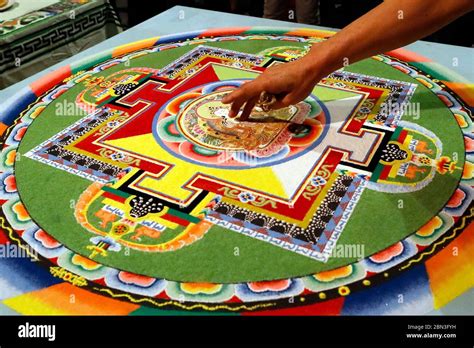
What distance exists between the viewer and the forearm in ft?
3.47

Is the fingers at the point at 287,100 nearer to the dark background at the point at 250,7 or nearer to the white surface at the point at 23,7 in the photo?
the white surface at the point at 23,7

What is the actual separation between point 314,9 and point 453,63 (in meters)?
→ 1.43

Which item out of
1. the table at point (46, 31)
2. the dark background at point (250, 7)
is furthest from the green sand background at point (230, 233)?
the dark background at point (250, 7)

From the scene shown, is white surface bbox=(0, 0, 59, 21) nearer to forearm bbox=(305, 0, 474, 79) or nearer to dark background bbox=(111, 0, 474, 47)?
dark background bbox=(111, 0, 474, 47)

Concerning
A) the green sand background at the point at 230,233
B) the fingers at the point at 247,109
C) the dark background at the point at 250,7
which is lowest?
the dark background at the point at 250,7

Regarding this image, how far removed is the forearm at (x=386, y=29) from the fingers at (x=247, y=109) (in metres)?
0.17

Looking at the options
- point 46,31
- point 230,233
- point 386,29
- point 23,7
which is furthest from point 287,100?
point 23,7

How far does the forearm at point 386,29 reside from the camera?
106 centimetres

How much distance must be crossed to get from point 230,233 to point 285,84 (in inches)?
15.8

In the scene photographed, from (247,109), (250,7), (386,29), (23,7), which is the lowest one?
(250,7)

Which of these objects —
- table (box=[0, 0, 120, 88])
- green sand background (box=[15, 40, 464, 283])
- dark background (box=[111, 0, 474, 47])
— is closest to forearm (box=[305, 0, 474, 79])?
green sand background (box=[15, 40, 464, 283])

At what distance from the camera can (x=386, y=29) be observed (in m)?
1.12

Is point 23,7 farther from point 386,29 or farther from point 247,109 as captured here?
point 386,29

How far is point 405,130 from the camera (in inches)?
54.4
